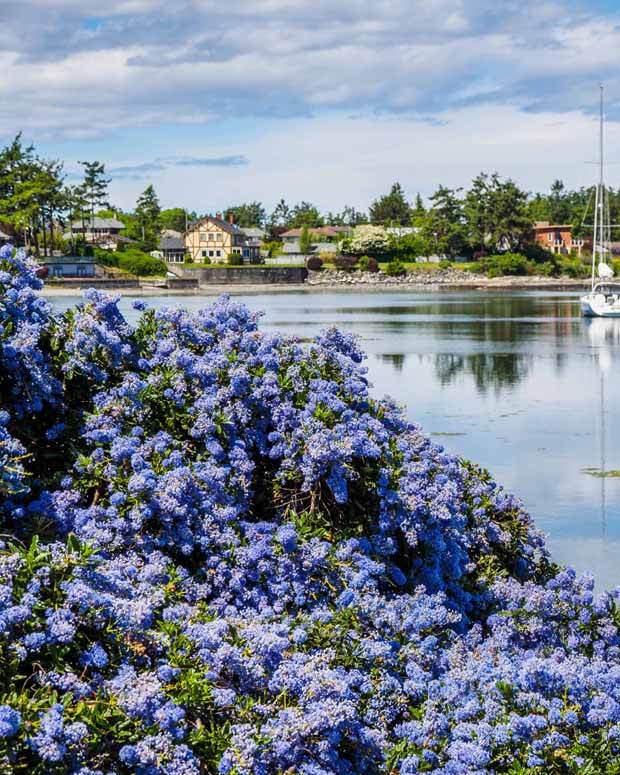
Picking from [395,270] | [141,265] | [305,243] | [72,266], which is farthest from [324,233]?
[72,266]

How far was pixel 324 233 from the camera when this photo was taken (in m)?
164

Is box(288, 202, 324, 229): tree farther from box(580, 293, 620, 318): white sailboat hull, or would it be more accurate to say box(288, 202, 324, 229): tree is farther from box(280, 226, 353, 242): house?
box(580, 293, 620, 318): white sailboat hull

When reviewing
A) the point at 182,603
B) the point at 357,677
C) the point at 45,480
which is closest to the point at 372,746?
the point at 357,677

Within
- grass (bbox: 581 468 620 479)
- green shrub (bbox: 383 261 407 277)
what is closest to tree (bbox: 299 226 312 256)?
green shrub (bbox: 383 261 407 277)

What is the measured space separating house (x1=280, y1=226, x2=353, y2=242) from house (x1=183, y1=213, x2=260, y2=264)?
1479 centimetres

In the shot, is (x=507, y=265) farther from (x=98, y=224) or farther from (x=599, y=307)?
(x=599, y=307)

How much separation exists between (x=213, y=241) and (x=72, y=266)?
39.9 metres

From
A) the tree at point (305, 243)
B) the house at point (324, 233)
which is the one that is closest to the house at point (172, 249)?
the tree at point (305, 243)

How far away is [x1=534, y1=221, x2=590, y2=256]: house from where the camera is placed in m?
160

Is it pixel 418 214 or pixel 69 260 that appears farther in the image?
pixel 418 214

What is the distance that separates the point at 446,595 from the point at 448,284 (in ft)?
383

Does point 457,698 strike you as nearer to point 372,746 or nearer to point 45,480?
point 372,746

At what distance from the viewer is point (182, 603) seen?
558cm

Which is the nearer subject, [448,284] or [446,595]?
[446,595]
